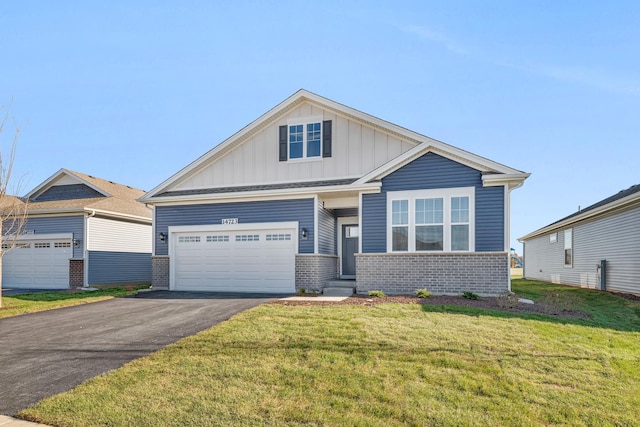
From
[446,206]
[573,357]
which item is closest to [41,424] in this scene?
[573,357]

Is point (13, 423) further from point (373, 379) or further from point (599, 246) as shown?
point (599, 246)

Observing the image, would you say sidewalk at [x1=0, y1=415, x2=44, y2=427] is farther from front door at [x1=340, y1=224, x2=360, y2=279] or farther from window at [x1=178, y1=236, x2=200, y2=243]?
front door at [x1=340, y1=224, x2=360, y2=279]

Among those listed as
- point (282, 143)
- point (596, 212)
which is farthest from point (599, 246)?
point (282, 143)

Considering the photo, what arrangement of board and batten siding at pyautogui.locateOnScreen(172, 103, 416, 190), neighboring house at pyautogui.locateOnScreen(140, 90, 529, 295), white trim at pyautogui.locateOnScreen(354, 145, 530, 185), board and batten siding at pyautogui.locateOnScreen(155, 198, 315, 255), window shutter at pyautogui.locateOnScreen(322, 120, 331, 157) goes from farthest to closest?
window shutter at pyautogui.locateOnScreen(322, 120, 331, 157) < board and batten siding at pyautogui.locateOnScreen(172, 103, 416, 190) < board and batten siding at pyautogui.locateOnScreen(155, 198, 315, 255) < neighboring house at pyautogui.locateOnScreen(140, 90, 529, 295) < white trim at pyautogui.locateOnScreen(354, 145, 530, 185)

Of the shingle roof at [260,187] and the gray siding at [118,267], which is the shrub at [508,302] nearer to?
the shingle roof at [260,187]

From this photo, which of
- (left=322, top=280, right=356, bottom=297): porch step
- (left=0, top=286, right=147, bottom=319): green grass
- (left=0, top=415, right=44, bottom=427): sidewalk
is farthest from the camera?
(left=322, top=280, right=356, bottom=297): porch step

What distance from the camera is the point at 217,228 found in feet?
45.3

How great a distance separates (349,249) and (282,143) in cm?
518

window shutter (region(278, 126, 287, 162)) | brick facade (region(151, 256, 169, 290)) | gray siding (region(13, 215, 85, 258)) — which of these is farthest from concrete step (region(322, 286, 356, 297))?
gray siding (region(13, 215, 85, 258))

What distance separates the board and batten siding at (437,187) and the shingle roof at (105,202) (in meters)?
10.4

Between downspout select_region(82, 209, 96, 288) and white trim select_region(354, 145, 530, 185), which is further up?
white trim select_region(354, 145, 530, 185)

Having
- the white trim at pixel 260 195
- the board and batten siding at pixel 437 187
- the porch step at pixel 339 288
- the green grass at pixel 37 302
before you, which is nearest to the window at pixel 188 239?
the white trim at pixel 260 195

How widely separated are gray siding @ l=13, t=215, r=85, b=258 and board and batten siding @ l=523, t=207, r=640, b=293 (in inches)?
879

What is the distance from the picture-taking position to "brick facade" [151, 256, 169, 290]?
47.1 ft
